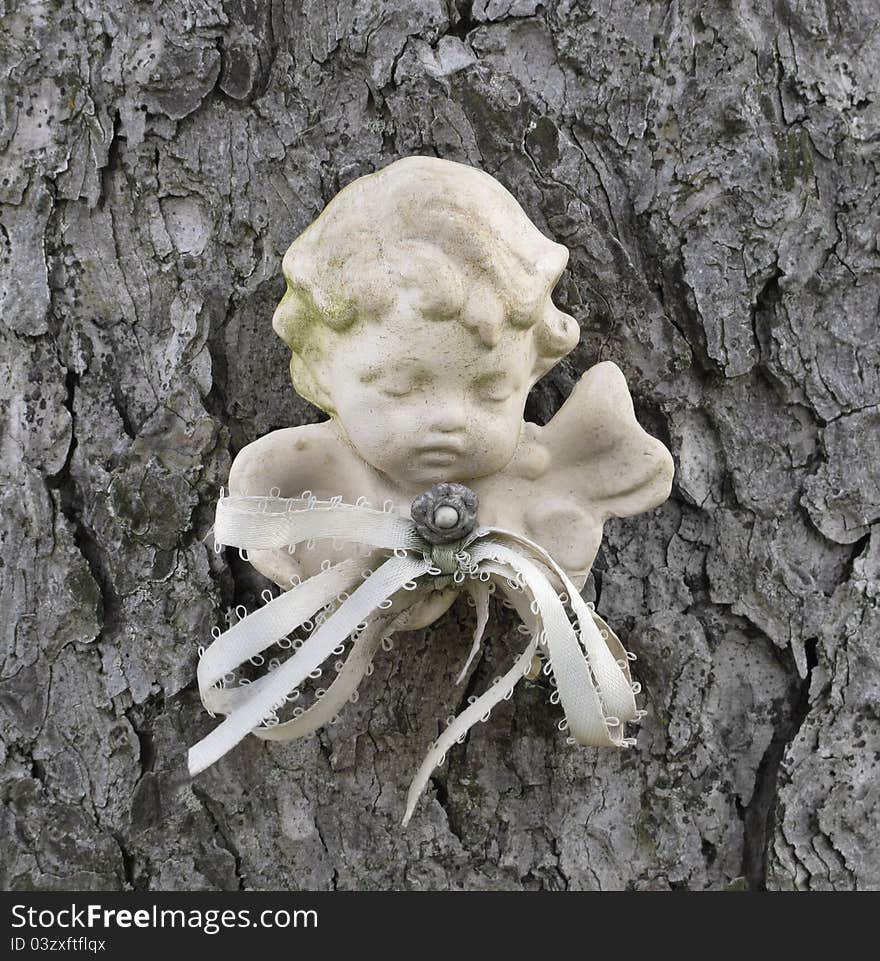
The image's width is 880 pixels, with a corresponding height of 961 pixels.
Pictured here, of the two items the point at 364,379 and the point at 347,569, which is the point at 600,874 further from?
the point at 364,379

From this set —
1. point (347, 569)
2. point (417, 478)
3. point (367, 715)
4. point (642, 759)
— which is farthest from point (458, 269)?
point (642, 759)

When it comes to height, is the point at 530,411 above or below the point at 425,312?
below

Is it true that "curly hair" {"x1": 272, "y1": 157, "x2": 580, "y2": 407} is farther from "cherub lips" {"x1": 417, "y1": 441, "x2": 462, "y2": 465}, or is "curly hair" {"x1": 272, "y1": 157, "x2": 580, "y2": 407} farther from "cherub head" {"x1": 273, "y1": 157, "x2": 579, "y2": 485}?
"cherub lips" {"x1": 417, "y1": 441, "x2": 462, "y2": 465}

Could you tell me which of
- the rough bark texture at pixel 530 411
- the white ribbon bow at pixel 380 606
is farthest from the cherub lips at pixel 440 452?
the rough bark texture at pixel 530 411

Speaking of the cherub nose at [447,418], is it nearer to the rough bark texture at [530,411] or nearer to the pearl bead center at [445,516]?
the pearl bead center at [445,516]

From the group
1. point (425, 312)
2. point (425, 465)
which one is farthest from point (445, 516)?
point (425, 312)

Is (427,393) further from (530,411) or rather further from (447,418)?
(530,411)
